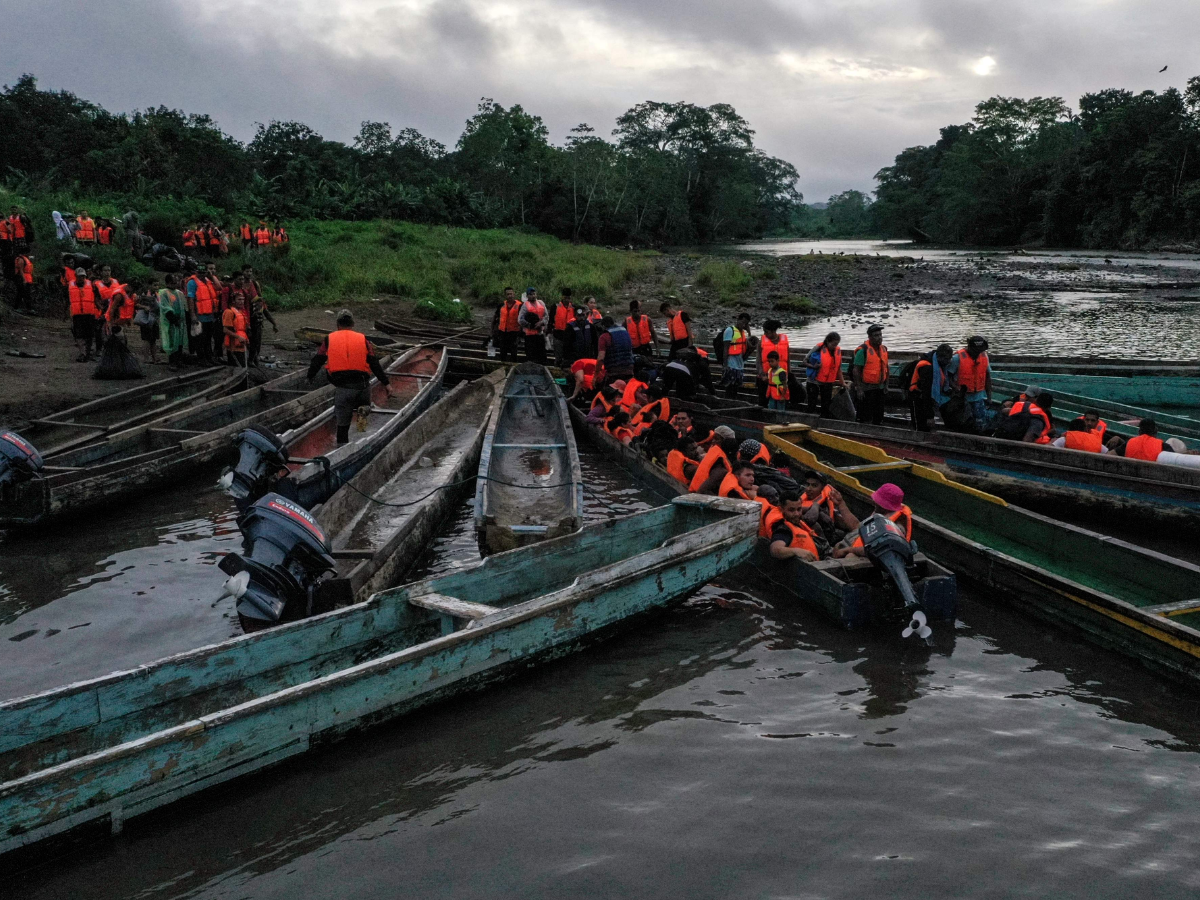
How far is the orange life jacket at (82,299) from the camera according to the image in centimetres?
1492

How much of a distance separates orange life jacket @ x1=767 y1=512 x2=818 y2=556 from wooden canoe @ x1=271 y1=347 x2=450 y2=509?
4259 millimetres

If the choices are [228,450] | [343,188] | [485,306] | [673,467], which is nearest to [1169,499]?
[673,467]

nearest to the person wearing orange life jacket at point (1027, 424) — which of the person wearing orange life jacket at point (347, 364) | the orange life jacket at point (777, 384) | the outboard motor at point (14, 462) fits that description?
the orange life jacket at point (777, 384)

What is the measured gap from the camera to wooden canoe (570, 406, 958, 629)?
6.57 meters

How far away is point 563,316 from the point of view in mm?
16594

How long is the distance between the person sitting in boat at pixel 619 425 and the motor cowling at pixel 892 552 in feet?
17.5

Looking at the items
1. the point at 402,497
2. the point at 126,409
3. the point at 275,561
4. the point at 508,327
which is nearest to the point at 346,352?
the point at 402,497

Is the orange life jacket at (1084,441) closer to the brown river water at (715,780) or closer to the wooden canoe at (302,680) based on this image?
the brown river water at (715,780)

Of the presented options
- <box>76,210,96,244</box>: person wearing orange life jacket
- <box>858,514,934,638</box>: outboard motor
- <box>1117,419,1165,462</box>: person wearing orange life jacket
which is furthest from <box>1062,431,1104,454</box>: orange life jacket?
<box>76,210,96,244</box>: person wearing orange life jacket

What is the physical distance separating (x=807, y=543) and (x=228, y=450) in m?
7.64

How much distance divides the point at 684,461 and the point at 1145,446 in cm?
509

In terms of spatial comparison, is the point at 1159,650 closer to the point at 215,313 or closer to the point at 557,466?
the point at 557,466

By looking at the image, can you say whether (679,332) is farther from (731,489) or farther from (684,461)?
(731,489)

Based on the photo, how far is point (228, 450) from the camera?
11266 mm
